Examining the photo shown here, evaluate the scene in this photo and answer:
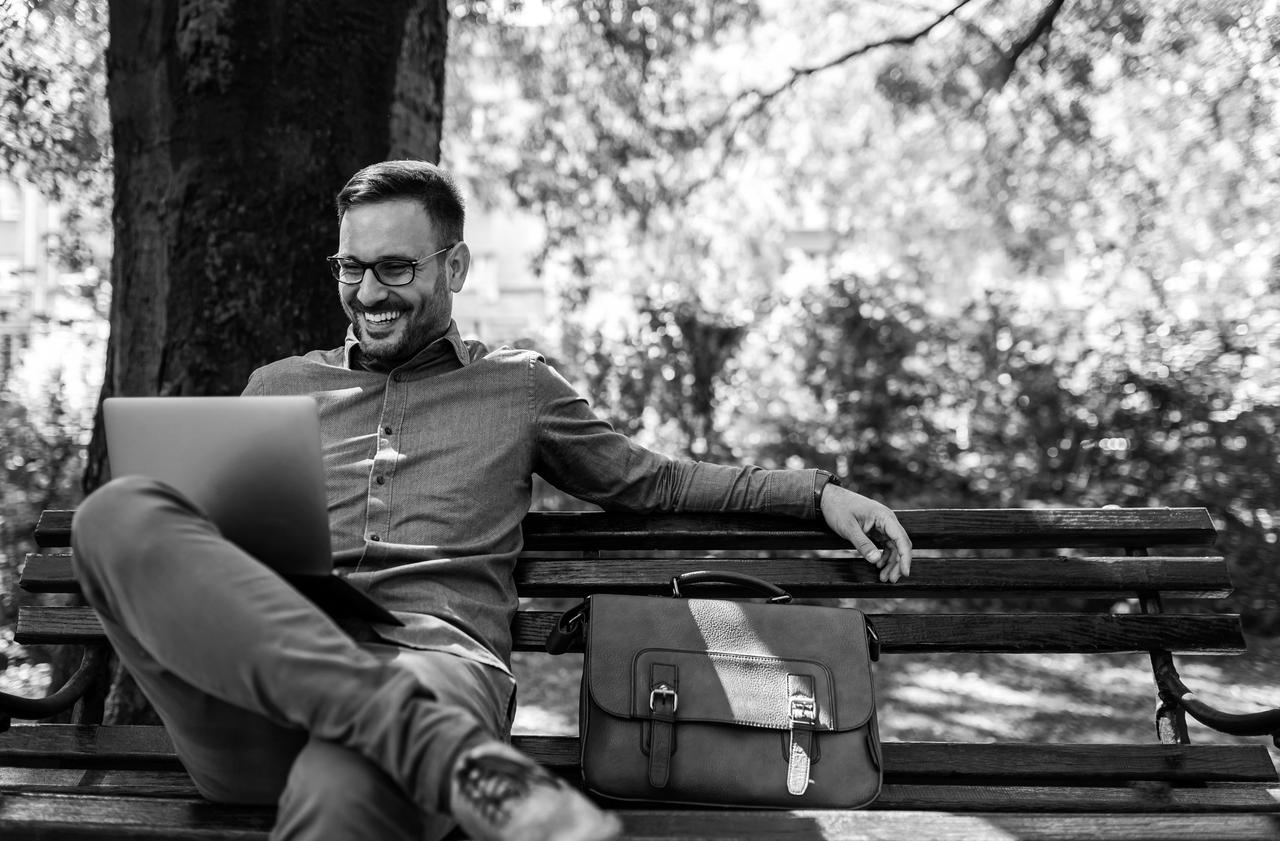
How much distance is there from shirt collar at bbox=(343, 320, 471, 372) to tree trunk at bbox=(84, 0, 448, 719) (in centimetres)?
73

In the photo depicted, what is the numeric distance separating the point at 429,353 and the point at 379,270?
25cm

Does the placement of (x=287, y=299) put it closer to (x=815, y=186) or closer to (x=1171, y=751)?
(x=1171, y=751)

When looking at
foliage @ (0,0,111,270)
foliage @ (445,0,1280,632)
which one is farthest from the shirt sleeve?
foliage @ (445,0,1280,632)

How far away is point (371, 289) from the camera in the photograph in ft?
9.59

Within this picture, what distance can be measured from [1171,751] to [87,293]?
7577mm

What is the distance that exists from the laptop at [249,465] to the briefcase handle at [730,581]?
1.00m

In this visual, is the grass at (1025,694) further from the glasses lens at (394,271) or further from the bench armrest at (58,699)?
the glasses lens at (394,271)

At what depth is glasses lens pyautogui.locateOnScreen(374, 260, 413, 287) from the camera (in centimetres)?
292

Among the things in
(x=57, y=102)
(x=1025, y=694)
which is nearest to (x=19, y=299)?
(x=57, y=102)

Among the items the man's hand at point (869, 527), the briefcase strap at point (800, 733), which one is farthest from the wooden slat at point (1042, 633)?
the briefcase strap at point (800, 733)

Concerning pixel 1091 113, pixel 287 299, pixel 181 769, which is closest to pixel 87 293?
pixel 287 299

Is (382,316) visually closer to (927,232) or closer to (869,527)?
(869,527)

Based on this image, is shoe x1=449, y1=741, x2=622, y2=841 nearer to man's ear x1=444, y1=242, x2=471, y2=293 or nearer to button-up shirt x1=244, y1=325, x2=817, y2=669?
button-up shirt x1=244, y1=325, x2=817, y2=669

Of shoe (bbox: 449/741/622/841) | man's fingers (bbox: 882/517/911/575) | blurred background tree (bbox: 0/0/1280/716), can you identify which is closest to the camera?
shoe (bbox: 449/741/622/841)
